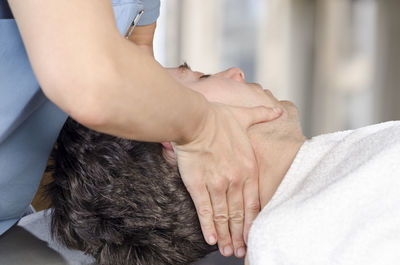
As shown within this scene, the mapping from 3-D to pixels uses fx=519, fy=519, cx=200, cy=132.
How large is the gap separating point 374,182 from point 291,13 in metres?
2.76

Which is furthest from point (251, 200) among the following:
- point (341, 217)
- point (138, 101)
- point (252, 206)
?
point (138, 101)

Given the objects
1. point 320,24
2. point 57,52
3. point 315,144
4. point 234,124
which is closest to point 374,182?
point 315,144

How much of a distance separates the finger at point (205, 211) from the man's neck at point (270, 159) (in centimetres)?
11

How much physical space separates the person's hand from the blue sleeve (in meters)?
0.48

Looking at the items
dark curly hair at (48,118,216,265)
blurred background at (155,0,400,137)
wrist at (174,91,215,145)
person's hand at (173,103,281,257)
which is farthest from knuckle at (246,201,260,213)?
blurred background at (155,0,400,137)

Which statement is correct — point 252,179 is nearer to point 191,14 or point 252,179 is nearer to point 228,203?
point 228,203

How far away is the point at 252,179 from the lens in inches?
42.4

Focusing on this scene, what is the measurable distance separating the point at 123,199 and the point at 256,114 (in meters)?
0.32

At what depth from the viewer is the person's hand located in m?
0.99

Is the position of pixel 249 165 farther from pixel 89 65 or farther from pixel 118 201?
pixel 89 65

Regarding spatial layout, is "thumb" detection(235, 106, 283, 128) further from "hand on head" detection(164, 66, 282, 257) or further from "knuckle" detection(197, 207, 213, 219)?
"knuckle" detection(197, 207, 213, 219)

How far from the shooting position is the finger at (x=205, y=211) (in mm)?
1057

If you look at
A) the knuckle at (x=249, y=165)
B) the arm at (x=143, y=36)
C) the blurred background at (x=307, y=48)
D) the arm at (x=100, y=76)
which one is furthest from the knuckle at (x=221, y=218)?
the blurred background at (x=307, y=48)

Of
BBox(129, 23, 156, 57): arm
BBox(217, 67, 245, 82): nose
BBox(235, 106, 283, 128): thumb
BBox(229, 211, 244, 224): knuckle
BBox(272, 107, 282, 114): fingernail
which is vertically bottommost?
BBox(229, 211, 244, 224): knuckle
